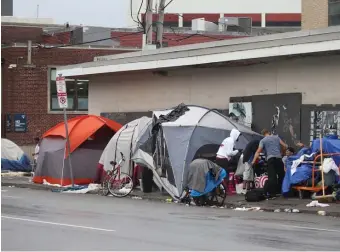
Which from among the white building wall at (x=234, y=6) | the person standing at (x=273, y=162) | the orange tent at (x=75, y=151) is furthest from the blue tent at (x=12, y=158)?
the white building wall at (x=234, y=6)

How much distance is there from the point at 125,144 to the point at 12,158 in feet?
34.5

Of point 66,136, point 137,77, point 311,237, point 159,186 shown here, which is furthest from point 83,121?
point 311,237

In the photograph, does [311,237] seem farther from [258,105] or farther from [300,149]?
[258,105]

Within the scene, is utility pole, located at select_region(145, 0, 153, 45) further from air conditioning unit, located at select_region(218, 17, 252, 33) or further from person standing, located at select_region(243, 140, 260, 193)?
air conditioning unit, located at select_region(218, 17, 252, 33)

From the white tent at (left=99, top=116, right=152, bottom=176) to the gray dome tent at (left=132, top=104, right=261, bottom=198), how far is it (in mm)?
1536

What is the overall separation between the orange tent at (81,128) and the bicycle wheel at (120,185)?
2831 millimetres

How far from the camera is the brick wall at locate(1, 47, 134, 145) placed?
35688 millimetres

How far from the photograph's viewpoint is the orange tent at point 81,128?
2334 cm

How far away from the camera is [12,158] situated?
3084cm

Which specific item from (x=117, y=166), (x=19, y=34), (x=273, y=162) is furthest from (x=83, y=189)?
(x=19, y=34)

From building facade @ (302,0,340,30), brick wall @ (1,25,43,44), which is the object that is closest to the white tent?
building facade @ (302,0,340,30)

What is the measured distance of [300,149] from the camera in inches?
748

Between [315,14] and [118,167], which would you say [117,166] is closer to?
[118,167]

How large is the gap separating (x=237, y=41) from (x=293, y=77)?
2453 mm
